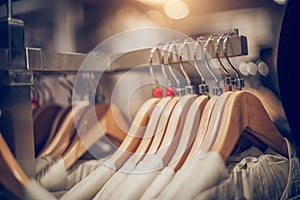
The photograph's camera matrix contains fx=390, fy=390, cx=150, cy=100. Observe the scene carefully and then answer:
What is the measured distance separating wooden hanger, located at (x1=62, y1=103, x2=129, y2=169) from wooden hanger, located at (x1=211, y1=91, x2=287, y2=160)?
22cm

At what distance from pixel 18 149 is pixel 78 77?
0.95 feet

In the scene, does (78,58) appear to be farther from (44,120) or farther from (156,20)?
(156,20)

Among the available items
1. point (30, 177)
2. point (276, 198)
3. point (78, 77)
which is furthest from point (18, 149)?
point (276, 198)

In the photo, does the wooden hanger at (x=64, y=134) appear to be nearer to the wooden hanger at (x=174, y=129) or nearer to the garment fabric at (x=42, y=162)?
the garment fabric at (x=42, y=162)

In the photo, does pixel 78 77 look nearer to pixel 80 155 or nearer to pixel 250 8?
pixel 80 155

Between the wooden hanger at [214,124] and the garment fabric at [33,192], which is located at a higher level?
the wooden hanger at [214,124]

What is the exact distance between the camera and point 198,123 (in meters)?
0.59

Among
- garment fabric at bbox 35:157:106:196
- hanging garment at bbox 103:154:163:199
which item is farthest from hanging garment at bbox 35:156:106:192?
hanging garment at bbox 103:154:163:199

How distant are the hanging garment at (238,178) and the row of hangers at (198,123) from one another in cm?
2

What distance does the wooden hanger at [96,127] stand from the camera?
2.29ft

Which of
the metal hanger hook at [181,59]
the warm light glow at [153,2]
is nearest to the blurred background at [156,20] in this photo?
the warm light glow at [153,2]

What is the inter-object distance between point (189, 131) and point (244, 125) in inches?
3.2

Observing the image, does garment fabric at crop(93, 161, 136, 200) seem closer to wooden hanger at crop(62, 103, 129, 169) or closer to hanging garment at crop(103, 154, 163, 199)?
hanging garment at crop(103, 154, 163, 199)

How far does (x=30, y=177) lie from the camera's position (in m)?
0.53
